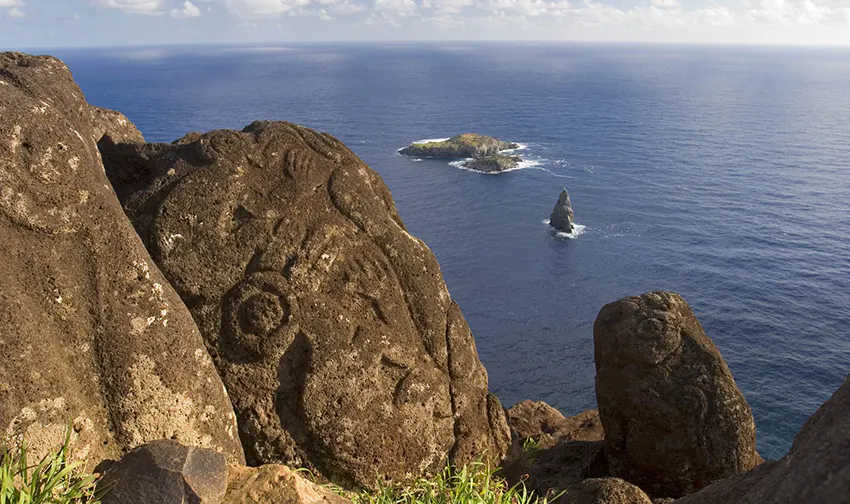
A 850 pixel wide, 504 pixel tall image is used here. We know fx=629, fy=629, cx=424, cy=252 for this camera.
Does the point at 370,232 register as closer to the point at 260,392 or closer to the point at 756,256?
the point at 260,392

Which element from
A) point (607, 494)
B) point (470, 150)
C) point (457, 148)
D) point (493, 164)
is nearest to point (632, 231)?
point (493, 164)

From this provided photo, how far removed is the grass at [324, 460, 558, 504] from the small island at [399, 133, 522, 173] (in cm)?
9039

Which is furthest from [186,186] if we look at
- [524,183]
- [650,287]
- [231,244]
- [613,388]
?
[524,183]

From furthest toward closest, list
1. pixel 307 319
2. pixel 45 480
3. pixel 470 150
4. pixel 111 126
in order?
pixel 470 150 < pixel 111 126 < pixel 307 319 < pixel 45 480

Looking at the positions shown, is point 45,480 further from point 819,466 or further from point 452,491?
point 819,466

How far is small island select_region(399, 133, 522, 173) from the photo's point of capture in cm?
10013

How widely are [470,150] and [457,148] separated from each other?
2.23 metres

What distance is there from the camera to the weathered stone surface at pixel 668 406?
1306 cm

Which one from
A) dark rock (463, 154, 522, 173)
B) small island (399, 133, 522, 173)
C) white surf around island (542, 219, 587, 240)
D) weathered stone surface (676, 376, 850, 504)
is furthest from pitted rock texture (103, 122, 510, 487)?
small island (399, 133, 522, 173)

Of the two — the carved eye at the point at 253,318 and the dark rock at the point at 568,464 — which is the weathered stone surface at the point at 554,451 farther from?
the carved eye at the point at 253,318

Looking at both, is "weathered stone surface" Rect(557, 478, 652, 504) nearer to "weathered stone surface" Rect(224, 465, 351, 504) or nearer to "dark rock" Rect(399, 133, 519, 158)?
"weathered stone surface" Rect(224, 465, 351, 504)

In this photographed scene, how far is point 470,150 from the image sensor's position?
106 metres

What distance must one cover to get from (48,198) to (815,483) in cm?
775

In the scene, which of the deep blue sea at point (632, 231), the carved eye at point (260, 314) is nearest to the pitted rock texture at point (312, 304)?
→ the carved eye at point (260, 314)
